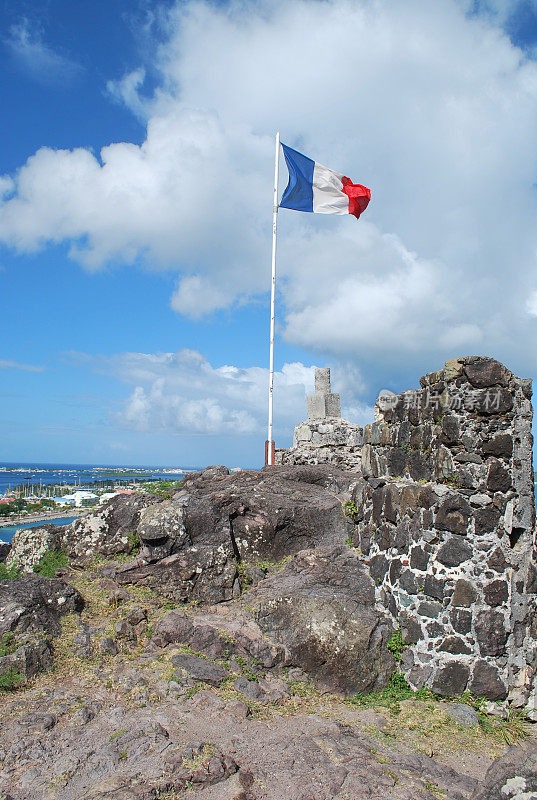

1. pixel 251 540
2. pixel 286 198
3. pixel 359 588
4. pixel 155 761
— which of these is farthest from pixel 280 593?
pixel 286 198

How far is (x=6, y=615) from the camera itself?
7.53m

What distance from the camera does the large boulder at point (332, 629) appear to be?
7.61 metres

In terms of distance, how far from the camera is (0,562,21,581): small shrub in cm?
1034

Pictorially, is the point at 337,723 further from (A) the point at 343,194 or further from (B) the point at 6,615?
(A) the point at 343,194

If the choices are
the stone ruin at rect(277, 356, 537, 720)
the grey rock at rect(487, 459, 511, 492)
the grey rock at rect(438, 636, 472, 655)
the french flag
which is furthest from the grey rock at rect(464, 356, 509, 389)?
the french flag

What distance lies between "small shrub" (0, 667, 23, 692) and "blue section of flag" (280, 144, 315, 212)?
14114mm

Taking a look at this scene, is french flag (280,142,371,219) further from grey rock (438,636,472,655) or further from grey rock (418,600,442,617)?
grey rock (438,636,472,655)

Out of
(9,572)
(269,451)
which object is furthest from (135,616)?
(269,451)

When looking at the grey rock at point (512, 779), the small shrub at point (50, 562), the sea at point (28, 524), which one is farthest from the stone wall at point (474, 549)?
the sea at point (28, 524)

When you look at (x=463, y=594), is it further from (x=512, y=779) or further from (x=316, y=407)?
(x=316, y=407)

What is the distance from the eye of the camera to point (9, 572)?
34.6 feet

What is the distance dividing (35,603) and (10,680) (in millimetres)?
1422

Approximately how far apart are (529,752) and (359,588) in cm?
369

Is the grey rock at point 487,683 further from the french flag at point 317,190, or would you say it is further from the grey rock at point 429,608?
the french flag at point 317,190
